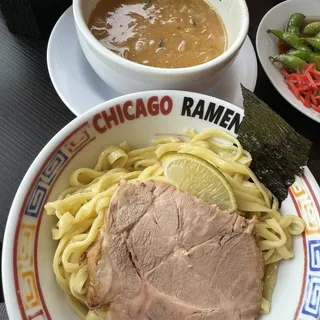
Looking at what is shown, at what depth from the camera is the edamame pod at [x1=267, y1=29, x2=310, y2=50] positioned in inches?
85.0

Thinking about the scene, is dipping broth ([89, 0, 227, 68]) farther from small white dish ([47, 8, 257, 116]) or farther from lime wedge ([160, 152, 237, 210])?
lime wedge ([160, 152, 237, 210])

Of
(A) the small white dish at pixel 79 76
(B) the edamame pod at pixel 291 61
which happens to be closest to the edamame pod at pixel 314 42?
(B) the edamame pod at pixel 291 61

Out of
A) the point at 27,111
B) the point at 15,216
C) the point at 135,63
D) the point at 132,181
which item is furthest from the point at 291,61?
the point at 15,216

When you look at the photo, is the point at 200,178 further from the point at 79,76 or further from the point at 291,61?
the point at 291,61

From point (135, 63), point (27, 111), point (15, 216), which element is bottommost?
point (27, 111)

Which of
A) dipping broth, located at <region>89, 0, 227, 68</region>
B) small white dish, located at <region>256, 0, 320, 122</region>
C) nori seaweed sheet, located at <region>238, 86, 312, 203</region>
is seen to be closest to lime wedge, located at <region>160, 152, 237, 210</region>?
nori seaweed sheet, located at <region>238, 86, 312, 203</region>

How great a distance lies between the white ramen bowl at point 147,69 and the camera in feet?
4.75

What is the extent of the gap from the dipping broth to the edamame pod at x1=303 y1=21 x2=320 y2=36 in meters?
0.69

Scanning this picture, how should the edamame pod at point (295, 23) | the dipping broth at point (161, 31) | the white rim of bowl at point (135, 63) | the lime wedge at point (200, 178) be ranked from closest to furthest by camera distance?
the lime wedge at point (200, 178), the white rim of bowl at point (135, 63), the dipping broth at point (161, 31), the edamame pod at point (295, 23)

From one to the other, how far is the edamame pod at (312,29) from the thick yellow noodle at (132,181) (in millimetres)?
1101

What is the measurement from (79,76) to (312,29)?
1227 mm

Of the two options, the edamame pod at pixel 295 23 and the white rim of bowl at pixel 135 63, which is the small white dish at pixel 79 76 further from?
the edamame pod at pixel 295 23

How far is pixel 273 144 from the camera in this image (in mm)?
1403

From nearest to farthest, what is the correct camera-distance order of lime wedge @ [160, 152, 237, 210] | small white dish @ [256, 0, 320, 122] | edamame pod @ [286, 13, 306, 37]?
lime wedge @ [160, 152, 237, 210] → small white dish @ [256, 0, 320, 122] → edamame pod @ [286, 13, 306, 37]
